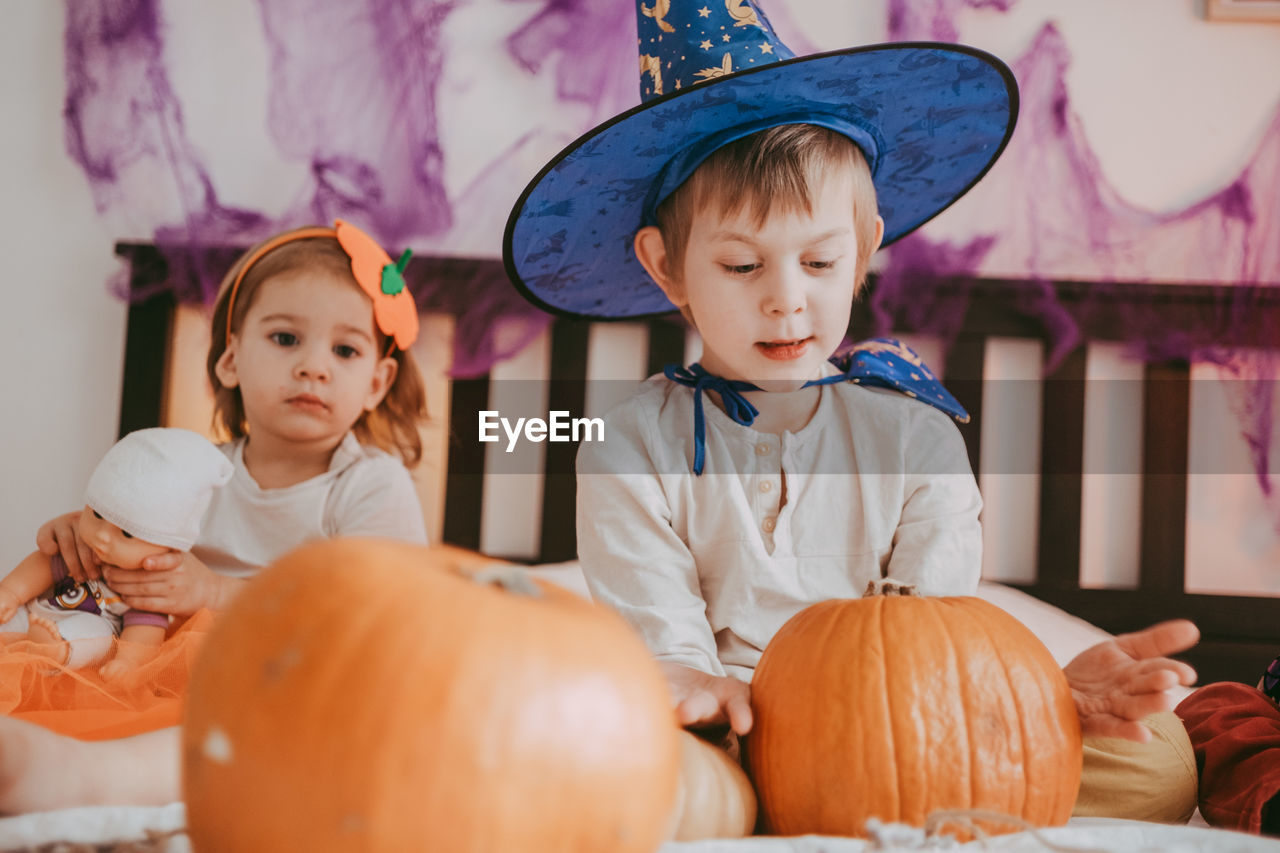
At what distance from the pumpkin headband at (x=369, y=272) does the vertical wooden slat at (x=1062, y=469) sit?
3.91 feet

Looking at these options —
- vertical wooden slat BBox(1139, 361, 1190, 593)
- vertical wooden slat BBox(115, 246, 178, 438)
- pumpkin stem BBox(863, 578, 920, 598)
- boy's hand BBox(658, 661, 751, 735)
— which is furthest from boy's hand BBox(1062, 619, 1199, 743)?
vertical wooden slat BBox(115, 246, 178, 438)

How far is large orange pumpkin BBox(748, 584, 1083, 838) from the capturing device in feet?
2.10

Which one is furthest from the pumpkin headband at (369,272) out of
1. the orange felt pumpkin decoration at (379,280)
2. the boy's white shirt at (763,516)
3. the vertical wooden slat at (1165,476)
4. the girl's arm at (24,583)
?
the vertical wooden slat at (1165,476)

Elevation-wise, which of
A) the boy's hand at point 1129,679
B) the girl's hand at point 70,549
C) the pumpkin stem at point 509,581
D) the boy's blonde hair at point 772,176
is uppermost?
the boy's blonde hair at point 772,176

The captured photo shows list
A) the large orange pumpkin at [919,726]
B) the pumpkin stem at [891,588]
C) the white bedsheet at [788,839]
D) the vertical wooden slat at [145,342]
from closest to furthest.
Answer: the white bedsheet at [788,839] → the large orange pumpkin at [919,726] → the pumpkin stem at [891,588] → the vertical wooden slat at [145,342]

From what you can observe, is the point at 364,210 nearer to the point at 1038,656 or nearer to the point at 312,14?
the point at 312,14

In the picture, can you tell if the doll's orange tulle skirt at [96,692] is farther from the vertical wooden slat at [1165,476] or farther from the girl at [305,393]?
the vertical wooden slat at [1165,476]

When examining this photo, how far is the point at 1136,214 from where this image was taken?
1758mm

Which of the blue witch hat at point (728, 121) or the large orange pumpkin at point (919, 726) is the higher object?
the blue witch hat at point (728, 121)

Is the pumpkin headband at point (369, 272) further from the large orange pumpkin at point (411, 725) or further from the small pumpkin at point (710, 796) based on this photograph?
the large orange pumpkin at point (411, 725)

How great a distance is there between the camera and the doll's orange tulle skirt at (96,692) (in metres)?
0.82

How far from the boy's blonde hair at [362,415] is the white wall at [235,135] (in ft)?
0.96

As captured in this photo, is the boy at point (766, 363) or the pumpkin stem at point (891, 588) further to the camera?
the boy at point (766, 363)

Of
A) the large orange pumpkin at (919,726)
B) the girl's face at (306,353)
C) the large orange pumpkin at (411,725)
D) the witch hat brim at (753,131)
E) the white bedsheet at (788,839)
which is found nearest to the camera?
the large orange pumpkin at (411,725)
